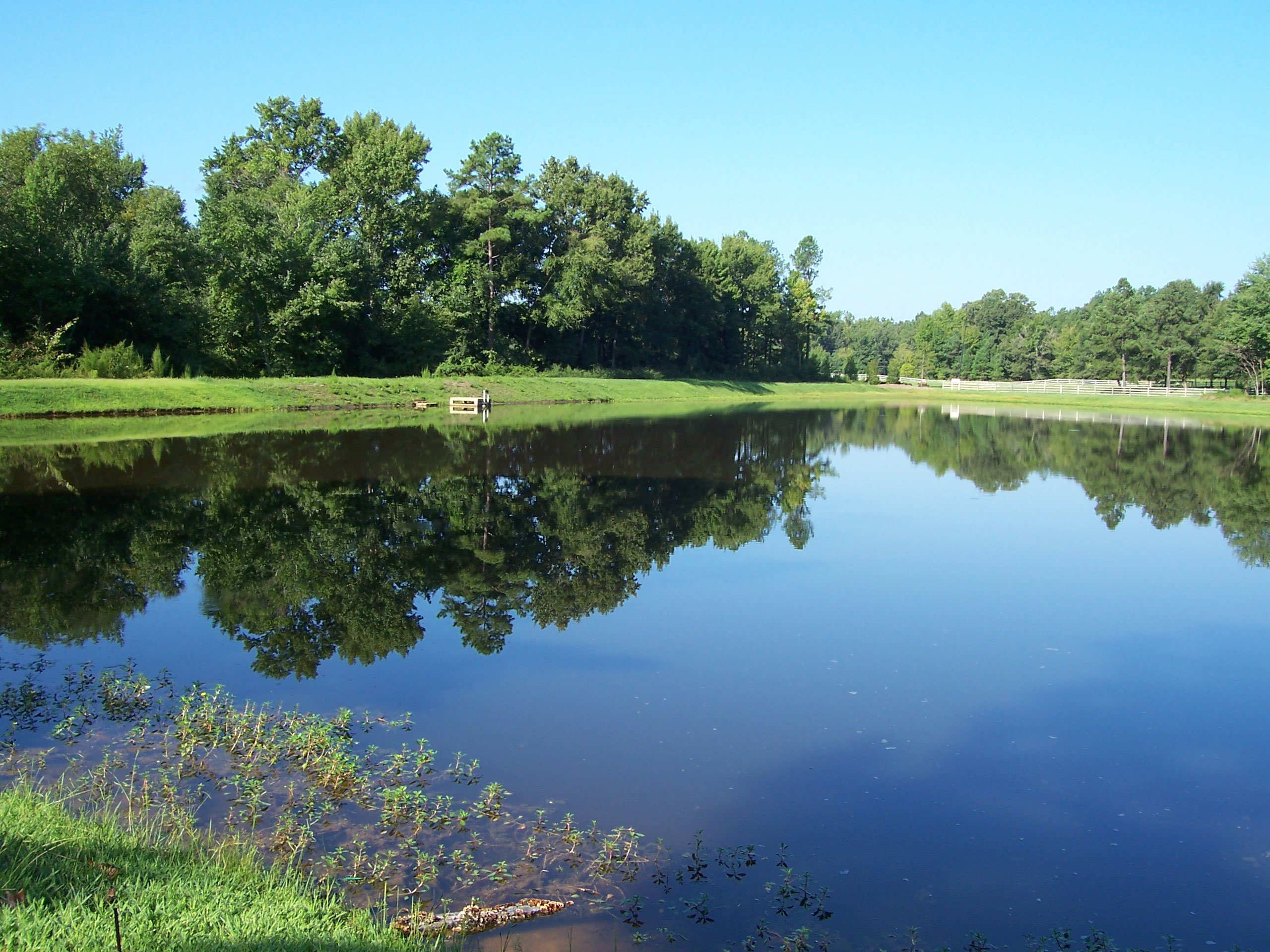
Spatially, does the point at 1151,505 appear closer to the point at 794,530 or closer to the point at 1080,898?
the point at 794,530

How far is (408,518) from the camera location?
611 inches

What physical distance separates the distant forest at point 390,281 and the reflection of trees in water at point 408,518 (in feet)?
57.4

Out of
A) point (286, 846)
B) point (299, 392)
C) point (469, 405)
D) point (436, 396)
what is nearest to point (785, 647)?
point (286, 846)

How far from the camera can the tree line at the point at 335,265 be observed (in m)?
39.6

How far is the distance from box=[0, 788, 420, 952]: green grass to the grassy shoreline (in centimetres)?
3284

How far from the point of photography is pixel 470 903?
4.79m

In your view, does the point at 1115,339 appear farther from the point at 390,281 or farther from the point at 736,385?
the point at 390,281

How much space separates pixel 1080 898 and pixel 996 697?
311cm

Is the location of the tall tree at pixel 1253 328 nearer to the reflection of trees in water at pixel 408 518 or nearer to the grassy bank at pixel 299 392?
the grassy bank at pixel 299 392

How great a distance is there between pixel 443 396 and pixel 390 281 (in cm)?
1128

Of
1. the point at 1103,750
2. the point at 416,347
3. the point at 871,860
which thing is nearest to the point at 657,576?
the point at 1103,750

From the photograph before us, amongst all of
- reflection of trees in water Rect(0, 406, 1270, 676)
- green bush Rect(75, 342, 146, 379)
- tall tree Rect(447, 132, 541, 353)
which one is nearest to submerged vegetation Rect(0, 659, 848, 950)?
reflection of trees in water Rect(0, 406, 1270, 676)

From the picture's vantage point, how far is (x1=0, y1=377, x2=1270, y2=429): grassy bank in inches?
1353

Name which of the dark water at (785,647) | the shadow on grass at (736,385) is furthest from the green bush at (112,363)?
the shadow on grass at (736,385)
